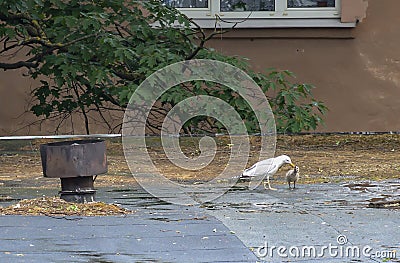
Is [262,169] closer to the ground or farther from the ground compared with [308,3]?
closer to the ground

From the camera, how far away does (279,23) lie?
600 inches

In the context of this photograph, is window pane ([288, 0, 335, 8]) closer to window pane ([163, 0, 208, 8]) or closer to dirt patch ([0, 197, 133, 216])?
window pane ([163, 0, 208, 8])

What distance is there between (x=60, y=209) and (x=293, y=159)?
482 cm

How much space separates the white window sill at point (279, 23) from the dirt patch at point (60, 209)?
7355 millimetres

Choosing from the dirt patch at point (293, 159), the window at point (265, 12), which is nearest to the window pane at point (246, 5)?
the window at point (265, 12)

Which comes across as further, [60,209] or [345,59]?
[345,59]

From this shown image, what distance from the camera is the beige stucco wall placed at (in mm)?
15273

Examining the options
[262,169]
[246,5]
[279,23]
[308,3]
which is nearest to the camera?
[262,169]

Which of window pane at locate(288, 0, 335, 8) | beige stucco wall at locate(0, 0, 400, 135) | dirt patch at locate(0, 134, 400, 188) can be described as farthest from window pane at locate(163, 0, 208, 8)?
dirt patch at locate(0, 134, 400, 188)

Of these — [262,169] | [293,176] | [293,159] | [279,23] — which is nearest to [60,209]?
[262,169]

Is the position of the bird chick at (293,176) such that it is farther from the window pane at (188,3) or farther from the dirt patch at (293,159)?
the window pane at (188,3)

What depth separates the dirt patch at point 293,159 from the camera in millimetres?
10539

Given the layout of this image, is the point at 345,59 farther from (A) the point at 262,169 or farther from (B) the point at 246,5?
(A) the point at 262,169

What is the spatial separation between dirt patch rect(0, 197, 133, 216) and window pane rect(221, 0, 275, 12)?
7.79 m
